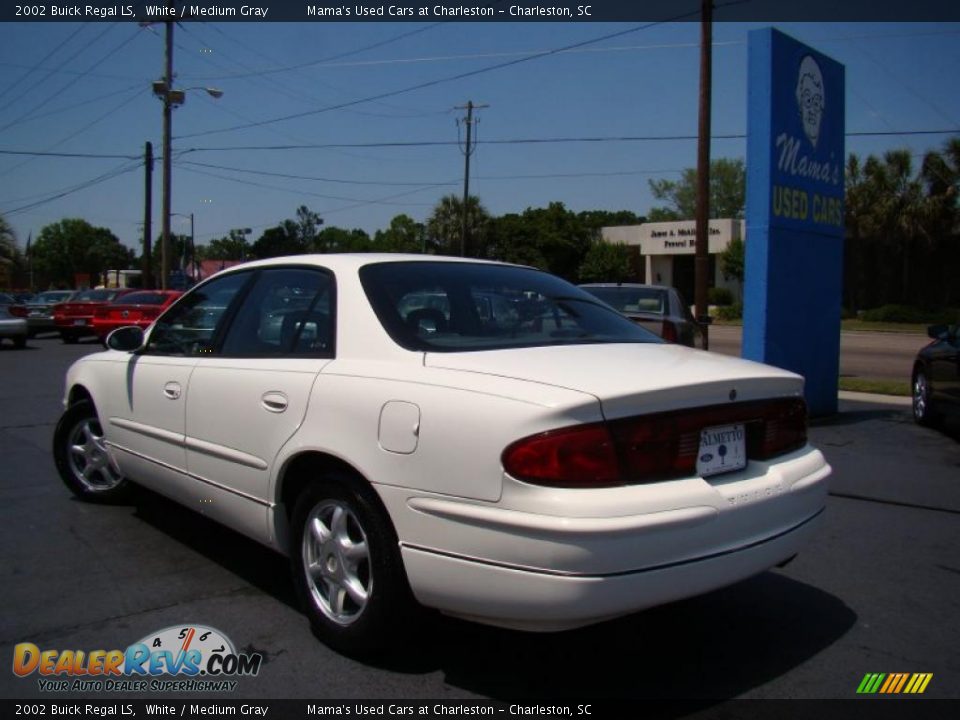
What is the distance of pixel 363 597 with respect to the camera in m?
3.11

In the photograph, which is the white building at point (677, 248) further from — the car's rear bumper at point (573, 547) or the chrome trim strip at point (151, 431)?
the car's rear bumper at point (573, 547)

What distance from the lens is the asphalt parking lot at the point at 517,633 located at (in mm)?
3045

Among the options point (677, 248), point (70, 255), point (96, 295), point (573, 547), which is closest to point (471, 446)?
point (573, 547)

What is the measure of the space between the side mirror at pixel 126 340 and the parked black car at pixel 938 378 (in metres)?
7.26

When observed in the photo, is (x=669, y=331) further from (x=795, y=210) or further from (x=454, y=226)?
(x=454, y=226)

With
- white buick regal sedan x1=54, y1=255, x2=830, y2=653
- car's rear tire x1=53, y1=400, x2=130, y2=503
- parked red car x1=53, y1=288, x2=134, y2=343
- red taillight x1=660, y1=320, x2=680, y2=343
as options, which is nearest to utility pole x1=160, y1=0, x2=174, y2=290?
parked red car x1=53, y1=288, x2=134, y2=343

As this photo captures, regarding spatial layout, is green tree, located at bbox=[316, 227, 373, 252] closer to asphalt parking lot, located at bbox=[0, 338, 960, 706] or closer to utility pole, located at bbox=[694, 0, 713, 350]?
utility pole, located at bbox=[694, 0, 713, 350]

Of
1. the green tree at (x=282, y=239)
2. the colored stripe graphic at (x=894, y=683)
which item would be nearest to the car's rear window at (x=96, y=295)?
the colored stripe graphic at (x=894, y=683)

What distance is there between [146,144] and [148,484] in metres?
33.7

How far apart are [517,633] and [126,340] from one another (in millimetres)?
2902

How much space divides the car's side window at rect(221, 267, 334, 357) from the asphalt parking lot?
1153mm

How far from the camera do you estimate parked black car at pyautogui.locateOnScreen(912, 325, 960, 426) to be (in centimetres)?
809

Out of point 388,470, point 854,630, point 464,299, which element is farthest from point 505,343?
point 854,630

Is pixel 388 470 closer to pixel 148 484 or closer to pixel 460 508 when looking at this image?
pixel 460 508
